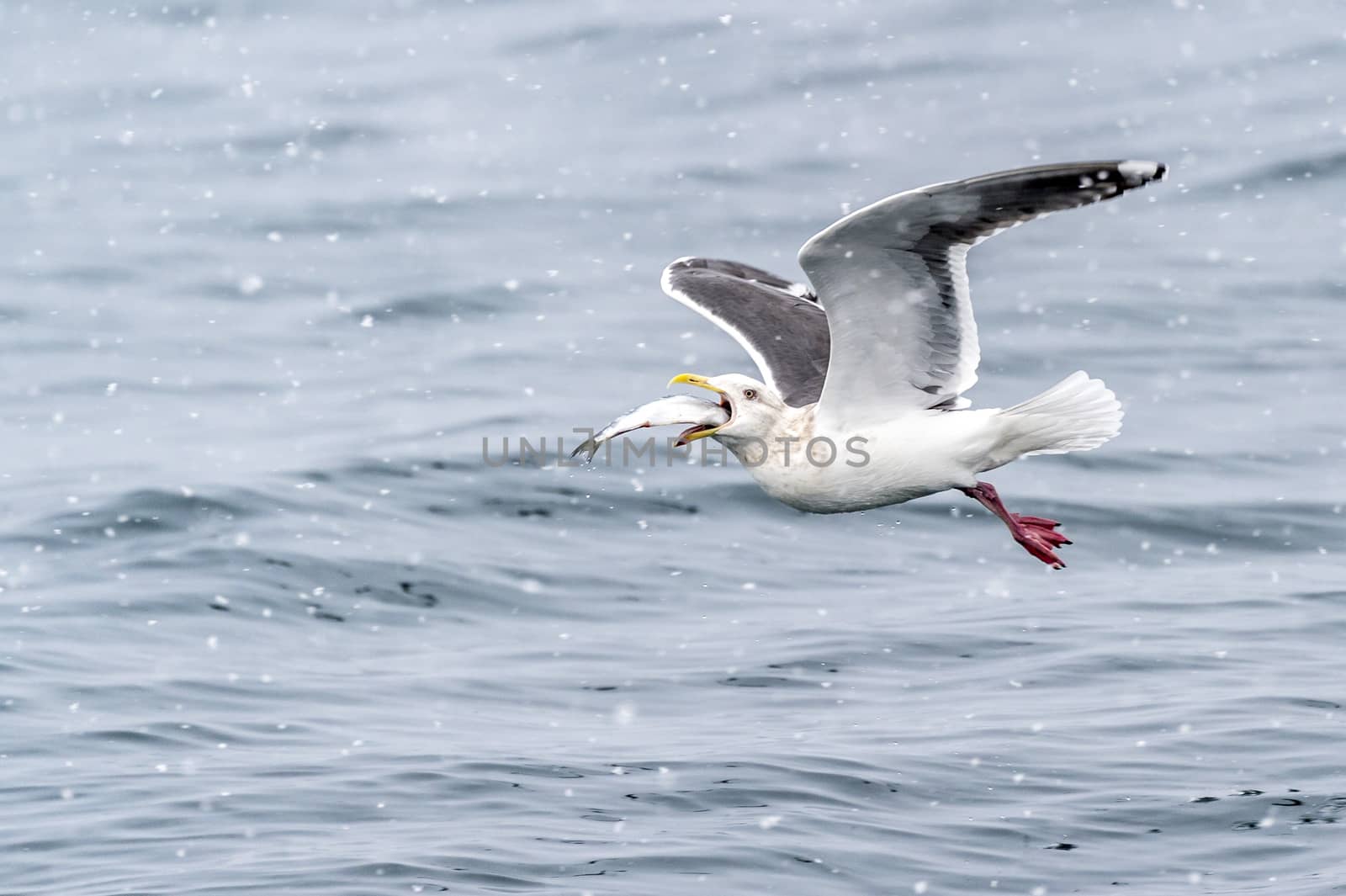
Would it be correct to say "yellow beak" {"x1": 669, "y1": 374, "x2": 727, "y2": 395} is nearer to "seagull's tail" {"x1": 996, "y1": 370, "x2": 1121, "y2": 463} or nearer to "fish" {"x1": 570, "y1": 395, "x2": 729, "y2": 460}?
"fish" {"x1": 570, "y1": 395, "x2": 729, "y2": 460}

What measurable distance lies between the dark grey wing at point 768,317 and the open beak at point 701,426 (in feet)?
2.00

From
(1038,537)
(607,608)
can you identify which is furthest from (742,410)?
(607,608)

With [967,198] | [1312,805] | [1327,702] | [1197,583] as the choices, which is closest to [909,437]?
[967,198]

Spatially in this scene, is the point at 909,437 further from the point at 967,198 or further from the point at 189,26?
the point at 189,26

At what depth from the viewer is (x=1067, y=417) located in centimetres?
1131

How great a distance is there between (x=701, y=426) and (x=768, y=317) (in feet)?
6.26

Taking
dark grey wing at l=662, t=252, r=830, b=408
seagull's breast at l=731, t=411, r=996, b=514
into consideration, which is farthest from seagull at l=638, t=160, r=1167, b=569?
dark grey wing at l=662, t=252, r=830, b=408

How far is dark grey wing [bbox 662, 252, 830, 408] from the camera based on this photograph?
41.0 ft

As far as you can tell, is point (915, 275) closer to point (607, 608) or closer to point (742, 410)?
point (742, 410)

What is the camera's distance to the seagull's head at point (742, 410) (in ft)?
37.3

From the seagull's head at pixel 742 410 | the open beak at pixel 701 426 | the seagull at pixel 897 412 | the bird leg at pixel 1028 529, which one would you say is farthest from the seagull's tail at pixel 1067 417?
the open beak at pixel 701 426

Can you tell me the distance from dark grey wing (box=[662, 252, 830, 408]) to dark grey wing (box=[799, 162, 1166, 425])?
77 cm

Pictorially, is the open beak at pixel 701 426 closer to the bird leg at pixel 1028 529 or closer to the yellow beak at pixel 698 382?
the yellow beak at pixel 698 382

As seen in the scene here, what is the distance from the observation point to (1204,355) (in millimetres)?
42469
